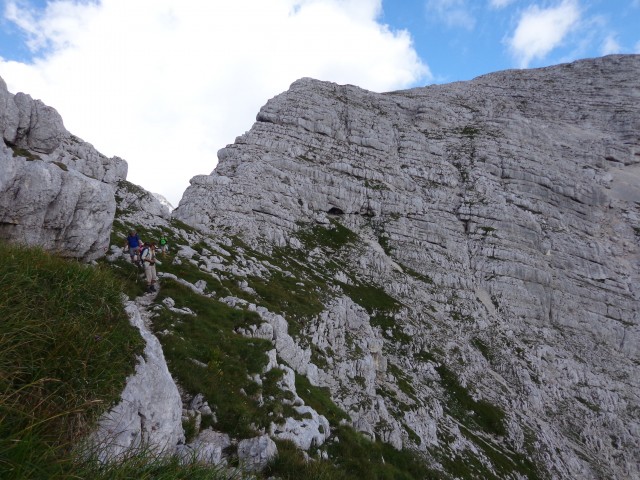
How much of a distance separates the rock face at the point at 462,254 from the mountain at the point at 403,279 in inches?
17.1

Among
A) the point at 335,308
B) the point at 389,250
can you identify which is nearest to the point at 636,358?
the point at 389,250

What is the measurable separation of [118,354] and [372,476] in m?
10.2

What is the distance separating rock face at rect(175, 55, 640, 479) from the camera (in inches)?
1622

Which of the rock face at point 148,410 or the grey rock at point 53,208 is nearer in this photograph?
the rock face at point 148,410

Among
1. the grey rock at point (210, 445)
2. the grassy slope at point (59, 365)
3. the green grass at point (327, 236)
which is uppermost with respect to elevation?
the green grass at point (327, 236)

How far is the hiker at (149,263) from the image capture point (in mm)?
17609

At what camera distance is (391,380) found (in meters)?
38.8

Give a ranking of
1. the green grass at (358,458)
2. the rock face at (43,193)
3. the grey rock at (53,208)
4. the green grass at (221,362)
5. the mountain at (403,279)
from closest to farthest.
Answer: the green grass at (221,362), the green grass at (358,458), the grey rock at (53,208), the rock face at (43,193), the mountain at (403,279)

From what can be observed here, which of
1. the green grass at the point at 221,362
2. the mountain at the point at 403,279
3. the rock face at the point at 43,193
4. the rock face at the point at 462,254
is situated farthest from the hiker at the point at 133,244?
the rock face at the point at 462,254

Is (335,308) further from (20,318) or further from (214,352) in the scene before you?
(20,318)

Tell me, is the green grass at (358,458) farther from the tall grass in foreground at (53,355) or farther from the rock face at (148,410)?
the tall grass in foreground at (53,355)

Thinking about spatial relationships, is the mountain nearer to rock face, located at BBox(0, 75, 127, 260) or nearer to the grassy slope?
rock face, located at BBox(0, 75, 127, 260)

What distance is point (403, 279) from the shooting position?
6875 cm

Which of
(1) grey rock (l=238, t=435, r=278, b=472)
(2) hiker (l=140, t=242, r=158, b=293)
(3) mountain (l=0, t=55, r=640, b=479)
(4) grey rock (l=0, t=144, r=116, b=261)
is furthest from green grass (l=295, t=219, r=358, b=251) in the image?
(1) grey rock (l=238, t=435, r=278, b=472)
